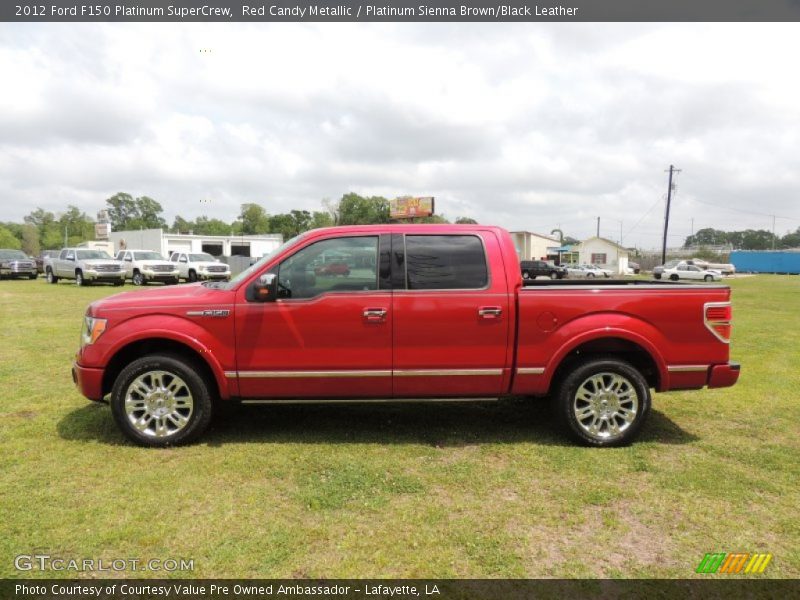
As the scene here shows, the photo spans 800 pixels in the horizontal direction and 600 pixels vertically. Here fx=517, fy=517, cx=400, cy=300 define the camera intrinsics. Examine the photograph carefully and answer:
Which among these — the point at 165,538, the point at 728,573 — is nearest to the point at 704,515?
the point at 728,573

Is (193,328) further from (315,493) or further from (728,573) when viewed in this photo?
(728,573)

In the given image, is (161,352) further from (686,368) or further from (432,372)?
(686,368)

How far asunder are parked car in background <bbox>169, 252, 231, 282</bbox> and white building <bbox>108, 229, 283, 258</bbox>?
2853cm

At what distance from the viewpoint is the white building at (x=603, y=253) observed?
6812 centimetres

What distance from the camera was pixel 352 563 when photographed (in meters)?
2.86

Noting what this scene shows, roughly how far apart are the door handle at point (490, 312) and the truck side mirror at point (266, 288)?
1.73m

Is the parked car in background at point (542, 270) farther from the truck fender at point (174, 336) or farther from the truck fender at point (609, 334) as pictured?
the truck fender at point (174, 336)

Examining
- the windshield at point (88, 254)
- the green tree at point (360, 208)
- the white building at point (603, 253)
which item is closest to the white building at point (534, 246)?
the white building at point (603, 253)

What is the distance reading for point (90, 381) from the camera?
4.43 metres

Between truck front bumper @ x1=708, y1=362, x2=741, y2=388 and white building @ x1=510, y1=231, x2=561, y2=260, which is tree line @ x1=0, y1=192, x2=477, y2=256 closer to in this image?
white building @ x1=510, y1=231, x2=561, y2=260

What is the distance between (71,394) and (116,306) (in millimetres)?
2307

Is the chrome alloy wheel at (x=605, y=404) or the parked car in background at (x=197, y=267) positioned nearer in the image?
the chrome alloy wheel at (x=605, y=404)

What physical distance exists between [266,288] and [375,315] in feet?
3.06

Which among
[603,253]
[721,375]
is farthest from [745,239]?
[721,375]
